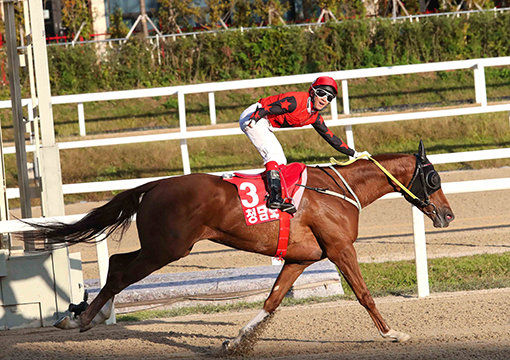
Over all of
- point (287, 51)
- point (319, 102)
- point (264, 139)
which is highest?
point (287, 51)

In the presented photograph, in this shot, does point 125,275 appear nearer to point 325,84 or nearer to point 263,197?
point 263,197

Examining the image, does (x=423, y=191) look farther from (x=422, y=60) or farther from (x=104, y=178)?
(x=422, y=60)

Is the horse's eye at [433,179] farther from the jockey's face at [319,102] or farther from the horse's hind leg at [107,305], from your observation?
the horse's hind leg at [107,305]

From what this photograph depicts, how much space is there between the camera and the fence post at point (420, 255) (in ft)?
20.2

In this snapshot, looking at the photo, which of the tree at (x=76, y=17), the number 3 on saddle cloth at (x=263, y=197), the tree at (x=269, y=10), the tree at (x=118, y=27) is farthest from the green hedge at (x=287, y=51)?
the number 3 on saddle cloth at (x=263, y=197)

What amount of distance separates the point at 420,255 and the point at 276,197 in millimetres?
1843

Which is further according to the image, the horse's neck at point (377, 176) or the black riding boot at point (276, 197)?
the horse's neck at point (377, 176)

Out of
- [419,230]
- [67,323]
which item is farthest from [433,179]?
[67,323]

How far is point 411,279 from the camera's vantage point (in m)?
7.04

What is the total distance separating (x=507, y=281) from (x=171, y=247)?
3.28 m

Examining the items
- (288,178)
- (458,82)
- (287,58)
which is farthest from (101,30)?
(288,178)

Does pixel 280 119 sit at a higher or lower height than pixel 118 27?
lower

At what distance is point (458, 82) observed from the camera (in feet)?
51.4

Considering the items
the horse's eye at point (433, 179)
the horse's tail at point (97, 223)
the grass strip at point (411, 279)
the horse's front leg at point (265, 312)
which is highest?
the horse's eye at point (433, 179)
